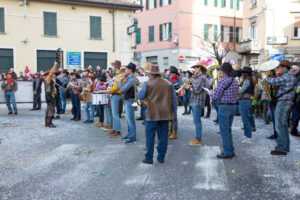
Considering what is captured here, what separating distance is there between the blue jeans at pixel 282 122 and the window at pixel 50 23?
22.9 metres

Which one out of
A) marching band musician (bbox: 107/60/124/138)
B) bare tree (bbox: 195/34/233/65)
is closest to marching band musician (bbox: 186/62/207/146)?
marching band musician (bbox: 107/60/124/138)

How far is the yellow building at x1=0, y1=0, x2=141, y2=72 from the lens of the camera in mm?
24953

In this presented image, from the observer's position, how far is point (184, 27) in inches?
1364

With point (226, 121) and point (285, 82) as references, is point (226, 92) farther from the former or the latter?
point (285, 82)

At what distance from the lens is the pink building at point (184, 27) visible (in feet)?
114

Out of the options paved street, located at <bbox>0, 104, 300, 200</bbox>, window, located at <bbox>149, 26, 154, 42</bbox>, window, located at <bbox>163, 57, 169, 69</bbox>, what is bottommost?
paved street, located at <bbox>0, 104, 300, 200</bbox>

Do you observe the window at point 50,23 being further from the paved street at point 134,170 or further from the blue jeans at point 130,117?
the blue jeans at point 130,117

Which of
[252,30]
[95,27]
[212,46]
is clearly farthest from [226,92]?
[212,46]

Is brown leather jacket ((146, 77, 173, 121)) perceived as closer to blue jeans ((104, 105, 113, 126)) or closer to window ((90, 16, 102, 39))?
blue jeans ((104, 105, 113, 126))

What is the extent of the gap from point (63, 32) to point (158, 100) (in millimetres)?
22442

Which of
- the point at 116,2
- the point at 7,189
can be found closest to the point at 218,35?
the point at 116,2

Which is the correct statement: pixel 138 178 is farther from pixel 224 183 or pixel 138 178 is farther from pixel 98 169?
pixel 224 183

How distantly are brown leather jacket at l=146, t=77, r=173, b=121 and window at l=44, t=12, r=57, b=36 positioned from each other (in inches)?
874

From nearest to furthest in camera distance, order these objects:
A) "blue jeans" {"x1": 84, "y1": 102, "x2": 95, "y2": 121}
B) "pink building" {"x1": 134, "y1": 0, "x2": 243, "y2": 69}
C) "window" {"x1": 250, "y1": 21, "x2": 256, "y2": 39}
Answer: "blue jeans" {"x1": 84, "y1": 102, "x2": 95, "y2": 121} < "window" {"x1": 250, "y1": 21, "x2": 256, "y2": 39} < "pink building" {"x1": 134, "y1": 0, "x2": 243, "y2": 69}
